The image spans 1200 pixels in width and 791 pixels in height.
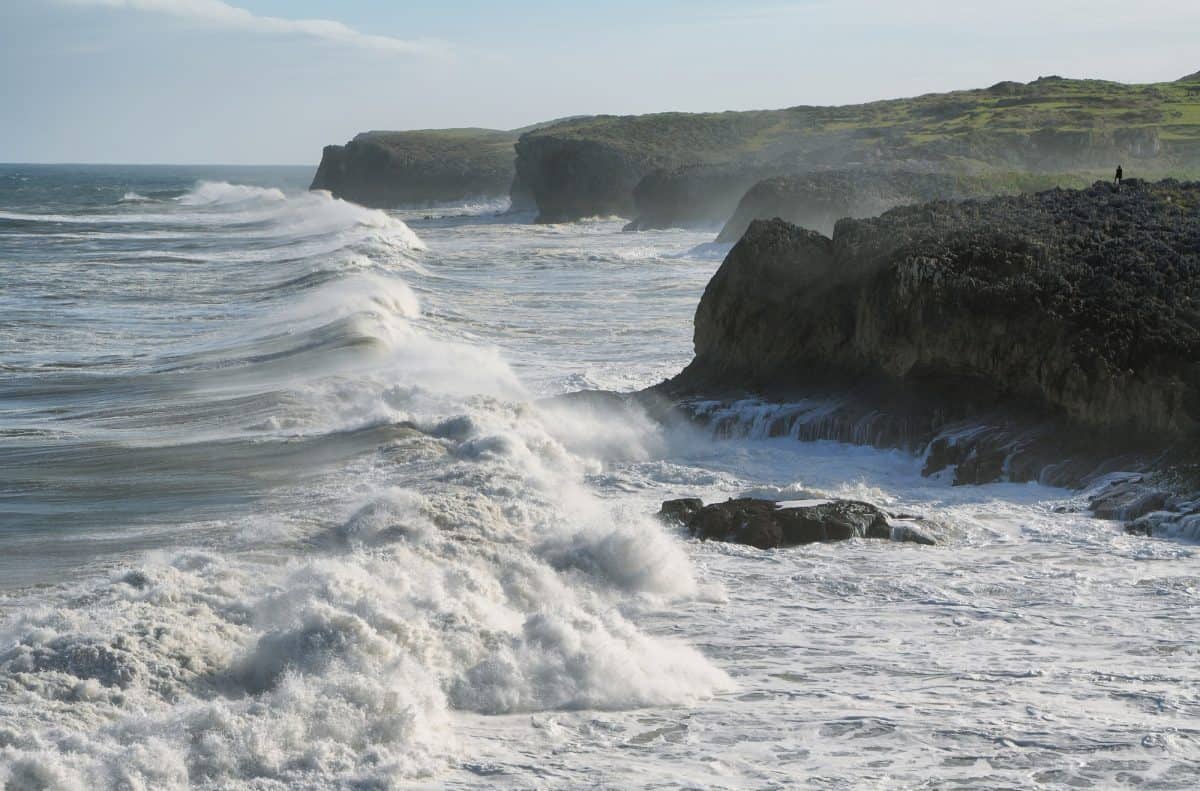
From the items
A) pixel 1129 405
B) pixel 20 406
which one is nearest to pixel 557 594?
pixel 1129 405

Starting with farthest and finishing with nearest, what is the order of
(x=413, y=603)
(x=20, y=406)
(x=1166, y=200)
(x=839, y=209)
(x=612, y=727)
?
1. (x=839, y=209)
2. (x=1166, y=200)
3. (x=20, y=406)
4. (x=413, y=603)
5. (x=612, y=727)

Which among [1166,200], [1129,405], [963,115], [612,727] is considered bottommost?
[612,727]

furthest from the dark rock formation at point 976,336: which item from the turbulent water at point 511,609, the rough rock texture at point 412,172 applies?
the rough rock texture at point 412,172

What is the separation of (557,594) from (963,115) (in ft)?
241

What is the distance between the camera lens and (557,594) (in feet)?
32.3

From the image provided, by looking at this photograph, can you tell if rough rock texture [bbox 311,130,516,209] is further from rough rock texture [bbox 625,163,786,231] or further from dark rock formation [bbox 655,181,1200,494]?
dark rock formation [bbox 655,181,1200,494]

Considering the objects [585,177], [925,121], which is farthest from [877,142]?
[585,177]

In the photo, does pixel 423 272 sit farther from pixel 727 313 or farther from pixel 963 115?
pixel 963 115

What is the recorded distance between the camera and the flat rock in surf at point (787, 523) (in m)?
11.4

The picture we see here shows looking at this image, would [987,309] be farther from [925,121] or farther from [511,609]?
[925,121]

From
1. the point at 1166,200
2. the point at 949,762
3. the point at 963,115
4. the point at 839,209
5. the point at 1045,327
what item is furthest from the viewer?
the point at 963,115

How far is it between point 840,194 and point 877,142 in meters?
25.2

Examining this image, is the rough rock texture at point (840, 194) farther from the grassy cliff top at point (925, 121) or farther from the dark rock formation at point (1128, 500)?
the dark rock formation at point (1128, 500)

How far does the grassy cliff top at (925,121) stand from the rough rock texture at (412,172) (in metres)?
12.4
